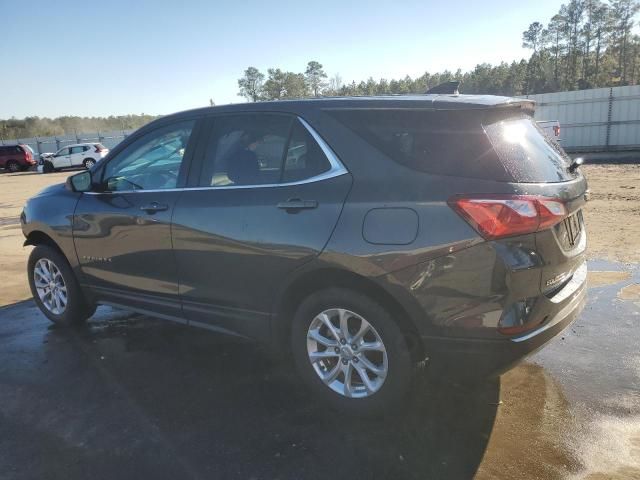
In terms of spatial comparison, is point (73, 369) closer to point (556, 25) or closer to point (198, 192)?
point (198, 192)

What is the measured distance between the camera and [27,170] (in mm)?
36031

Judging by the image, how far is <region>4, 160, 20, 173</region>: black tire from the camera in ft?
116

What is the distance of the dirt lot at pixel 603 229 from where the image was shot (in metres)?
6.38

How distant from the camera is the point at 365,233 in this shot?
281 cm

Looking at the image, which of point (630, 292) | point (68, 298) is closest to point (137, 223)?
point (68, 298)

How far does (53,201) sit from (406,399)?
3.60m

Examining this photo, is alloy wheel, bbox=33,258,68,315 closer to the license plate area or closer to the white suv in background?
the license plate area

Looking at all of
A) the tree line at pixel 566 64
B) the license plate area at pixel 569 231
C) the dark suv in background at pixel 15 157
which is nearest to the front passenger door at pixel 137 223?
the license plate area at pixel 569 231

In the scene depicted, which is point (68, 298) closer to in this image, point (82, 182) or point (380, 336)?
point (82, 182)

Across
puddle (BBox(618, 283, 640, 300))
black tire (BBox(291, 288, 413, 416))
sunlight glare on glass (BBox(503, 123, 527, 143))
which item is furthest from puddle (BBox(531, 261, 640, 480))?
sunlight glare on glass (BBox(503, 123, 527, 143))

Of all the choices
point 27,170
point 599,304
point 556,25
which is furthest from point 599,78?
point 599,304

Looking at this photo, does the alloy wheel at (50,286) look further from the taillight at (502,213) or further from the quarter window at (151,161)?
the taillight at (502,213)

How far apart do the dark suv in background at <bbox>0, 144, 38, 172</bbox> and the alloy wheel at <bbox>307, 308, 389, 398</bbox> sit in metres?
38.3

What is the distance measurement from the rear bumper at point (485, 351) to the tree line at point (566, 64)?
53.4 meters
